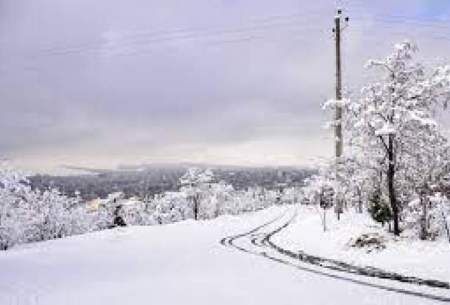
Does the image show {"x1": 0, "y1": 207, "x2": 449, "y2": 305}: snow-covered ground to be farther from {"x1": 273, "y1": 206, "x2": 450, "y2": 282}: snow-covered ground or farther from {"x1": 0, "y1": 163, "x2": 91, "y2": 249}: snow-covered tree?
{"x1": 0, "y1": 163, "x2": 91, "y2": 249}: snow-covered tree

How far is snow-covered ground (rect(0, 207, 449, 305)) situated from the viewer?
15.2 meters

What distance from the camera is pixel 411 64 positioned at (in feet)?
86.0

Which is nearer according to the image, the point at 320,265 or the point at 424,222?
the point at 320,265

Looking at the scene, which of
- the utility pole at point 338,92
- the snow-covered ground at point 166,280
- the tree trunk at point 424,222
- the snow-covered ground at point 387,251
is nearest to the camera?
the snow-covered ground at point 166,280

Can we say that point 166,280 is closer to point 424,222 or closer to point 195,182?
point 424,222

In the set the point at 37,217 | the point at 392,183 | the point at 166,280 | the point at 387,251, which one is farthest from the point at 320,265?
the point at 37,217

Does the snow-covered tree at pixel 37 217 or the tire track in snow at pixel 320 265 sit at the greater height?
the tire track in snow at pixel 320 265

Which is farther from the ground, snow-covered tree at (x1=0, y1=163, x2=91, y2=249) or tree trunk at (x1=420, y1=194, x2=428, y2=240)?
tree trunk at (x1=420, y1=194, x2=428, y2=240)

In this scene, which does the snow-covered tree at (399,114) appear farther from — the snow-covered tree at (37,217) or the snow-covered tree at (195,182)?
the snow-covered tree at (195,182)

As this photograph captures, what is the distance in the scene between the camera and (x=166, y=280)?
18938 mm

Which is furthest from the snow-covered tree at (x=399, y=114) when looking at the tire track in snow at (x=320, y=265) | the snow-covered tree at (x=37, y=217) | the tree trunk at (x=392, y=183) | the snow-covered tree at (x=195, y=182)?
the snow-covered tree at (x=195, y=182)

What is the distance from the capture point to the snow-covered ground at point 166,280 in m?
15.2

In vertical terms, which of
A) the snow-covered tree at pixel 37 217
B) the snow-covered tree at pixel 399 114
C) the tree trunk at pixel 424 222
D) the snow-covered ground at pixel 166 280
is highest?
the snow-covered tree at pixel 399 114

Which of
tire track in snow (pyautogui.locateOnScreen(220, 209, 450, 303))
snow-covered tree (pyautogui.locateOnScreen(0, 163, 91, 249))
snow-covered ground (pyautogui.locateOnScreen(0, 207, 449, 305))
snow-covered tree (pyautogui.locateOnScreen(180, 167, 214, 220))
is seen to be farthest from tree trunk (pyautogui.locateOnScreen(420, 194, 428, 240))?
snow-covered tree (pyautogui.locateOnScreen(180, 167, 214, 220))
